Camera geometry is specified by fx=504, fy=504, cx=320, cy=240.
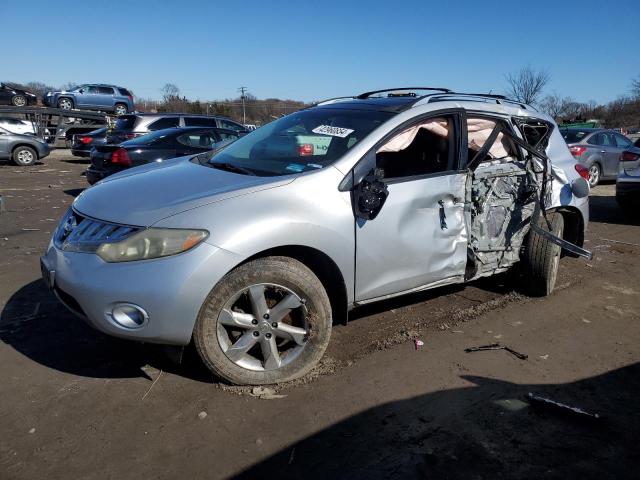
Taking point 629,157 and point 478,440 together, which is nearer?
point 478,440

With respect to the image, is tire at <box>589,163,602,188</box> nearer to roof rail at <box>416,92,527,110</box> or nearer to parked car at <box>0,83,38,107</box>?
roof rail at <box>416,92,527,110</box>

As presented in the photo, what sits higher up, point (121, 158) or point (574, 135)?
point (574, 135)

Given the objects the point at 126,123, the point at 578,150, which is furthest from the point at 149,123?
the point at 578,150

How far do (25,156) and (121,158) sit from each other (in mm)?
10610

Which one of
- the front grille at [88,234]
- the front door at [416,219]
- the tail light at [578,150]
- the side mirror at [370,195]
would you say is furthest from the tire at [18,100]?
the side mirror at [370,195]

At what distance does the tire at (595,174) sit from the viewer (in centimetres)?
1302

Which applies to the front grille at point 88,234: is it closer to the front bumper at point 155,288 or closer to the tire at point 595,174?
the front bumper at point 155,288

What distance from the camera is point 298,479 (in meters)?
2.29

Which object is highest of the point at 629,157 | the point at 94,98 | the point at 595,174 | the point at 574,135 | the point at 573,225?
the point at 94,98

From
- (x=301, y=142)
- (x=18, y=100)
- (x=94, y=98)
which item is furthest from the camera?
(x=94, y=98)

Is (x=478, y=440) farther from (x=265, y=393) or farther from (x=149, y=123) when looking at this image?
(x=149, y=123)

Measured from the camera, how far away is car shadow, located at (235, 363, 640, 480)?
235cm

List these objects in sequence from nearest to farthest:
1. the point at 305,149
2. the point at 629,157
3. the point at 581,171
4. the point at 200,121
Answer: the point at 305,149
the point at 581,171
the point at 629,157
the point at 200,121

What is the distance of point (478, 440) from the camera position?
2574 mm
